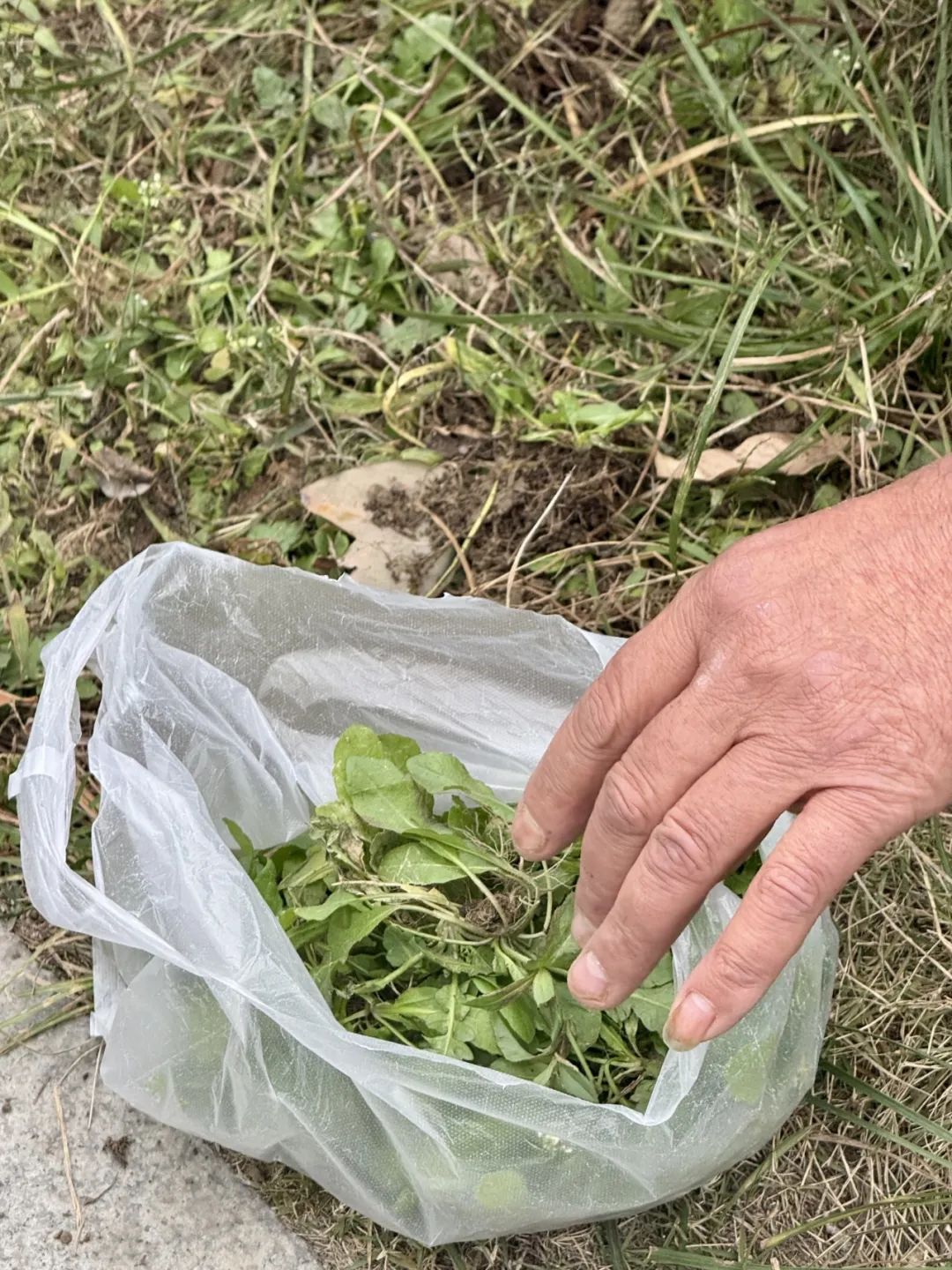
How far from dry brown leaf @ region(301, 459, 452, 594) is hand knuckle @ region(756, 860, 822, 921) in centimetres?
67

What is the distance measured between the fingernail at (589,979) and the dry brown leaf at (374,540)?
0.58m

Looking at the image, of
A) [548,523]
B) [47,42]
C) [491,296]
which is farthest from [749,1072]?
[47,42]

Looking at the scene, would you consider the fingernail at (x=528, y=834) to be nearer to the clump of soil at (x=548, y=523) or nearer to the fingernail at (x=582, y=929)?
the fingernail at (x=582, y=929)

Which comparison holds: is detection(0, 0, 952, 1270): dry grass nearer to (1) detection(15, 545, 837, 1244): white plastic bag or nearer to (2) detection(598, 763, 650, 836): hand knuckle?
(1) detection(15, 545, 837, 1244): white plastic bag

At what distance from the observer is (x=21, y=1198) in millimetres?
1198

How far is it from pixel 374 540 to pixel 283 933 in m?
0.52

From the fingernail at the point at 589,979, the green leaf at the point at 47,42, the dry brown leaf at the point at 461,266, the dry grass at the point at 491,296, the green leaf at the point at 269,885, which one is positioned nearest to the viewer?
the fingernail at the point at 589,979

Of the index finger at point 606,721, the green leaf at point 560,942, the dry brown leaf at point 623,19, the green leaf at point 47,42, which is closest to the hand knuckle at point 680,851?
the index finger at point 606,721

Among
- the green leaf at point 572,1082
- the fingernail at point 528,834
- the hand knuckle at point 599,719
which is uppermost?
the hand knuckle at point 599,719

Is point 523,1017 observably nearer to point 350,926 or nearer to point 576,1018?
point 576,1018

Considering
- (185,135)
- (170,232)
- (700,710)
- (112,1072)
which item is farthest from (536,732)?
(185,135)

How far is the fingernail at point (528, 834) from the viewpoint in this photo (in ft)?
3.27

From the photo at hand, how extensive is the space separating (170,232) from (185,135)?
151mm

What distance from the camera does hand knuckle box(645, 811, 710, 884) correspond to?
33.0 inches
